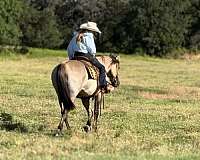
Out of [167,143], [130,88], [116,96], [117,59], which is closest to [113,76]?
[117,59]

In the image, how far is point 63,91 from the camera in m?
12.1

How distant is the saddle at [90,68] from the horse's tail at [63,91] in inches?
27.7

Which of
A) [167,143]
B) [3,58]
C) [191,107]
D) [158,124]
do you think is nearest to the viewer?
[167,143]

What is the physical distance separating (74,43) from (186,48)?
5519 cm

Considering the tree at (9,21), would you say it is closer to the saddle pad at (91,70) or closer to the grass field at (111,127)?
the grass field at (111,127)

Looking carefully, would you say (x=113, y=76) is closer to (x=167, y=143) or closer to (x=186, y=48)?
(x=167, y=143)

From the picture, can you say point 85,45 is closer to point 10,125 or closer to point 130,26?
point 10,125

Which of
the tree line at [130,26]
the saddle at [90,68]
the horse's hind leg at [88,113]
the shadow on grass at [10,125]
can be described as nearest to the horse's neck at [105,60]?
the saddle at [90,68]

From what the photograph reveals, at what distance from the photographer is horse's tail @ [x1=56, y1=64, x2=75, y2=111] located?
474 inches

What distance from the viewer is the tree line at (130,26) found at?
64875 millimetres

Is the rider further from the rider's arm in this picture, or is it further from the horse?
the horse

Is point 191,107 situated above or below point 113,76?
below

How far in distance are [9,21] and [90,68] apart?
2010 inches

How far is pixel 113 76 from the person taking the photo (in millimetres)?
13562
